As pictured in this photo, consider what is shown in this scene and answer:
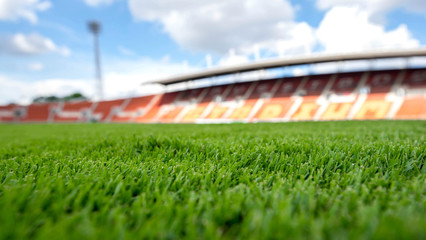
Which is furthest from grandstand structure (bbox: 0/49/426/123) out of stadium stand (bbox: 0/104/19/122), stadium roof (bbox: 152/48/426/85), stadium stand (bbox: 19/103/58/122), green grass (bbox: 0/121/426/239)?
green grass (bbox: 0/121/426/239)

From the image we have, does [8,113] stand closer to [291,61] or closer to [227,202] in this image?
[291,61]

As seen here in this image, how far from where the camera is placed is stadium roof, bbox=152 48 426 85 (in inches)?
606

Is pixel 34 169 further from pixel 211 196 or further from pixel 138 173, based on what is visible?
pixel 211 196

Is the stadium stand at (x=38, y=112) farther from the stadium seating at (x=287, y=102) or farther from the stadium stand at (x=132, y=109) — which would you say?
the stadium stand at (x=132, y=109)

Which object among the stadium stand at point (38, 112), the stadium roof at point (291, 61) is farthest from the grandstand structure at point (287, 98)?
the stadium stand at point (38, 112)

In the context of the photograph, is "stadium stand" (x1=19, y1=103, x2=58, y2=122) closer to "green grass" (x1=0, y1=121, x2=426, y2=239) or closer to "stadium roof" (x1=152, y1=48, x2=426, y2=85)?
"stadium roof" (x1=152, y1=48, x2=426, y2=85)

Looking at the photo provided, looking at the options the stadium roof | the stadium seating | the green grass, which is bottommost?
the green grass

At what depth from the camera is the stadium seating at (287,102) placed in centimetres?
1638

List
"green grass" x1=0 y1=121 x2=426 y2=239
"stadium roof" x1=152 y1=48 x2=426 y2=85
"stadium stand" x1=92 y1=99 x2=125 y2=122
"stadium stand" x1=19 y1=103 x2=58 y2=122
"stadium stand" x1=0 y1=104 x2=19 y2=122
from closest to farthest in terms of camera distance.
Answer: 1. "green grass" x1=0 y1=121 x2=426 y2=239
2. "stadium roof" x1=152 y1=48 x2=426 y2=85
3. "stadium stand" x1=92 y1=99 x2=125 y2=122
4. "stadium stand" x1=19 y1=103 x2=58 y2=122
5. "stadium stand" x1=0 y1=104 x2=19 y2=122

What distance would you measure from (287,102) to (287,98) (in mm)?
523

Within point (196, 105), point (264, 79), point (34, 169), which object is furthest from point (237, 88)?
point (34, 169)

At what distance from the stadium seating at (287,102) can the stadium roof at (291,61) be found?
236cm

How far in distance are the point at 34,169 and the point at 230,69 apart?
64.2 ft

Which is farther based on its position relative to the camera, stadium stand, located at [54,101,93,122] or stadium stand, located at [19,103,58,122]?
stadium stand, located at [19,103,58,122]
